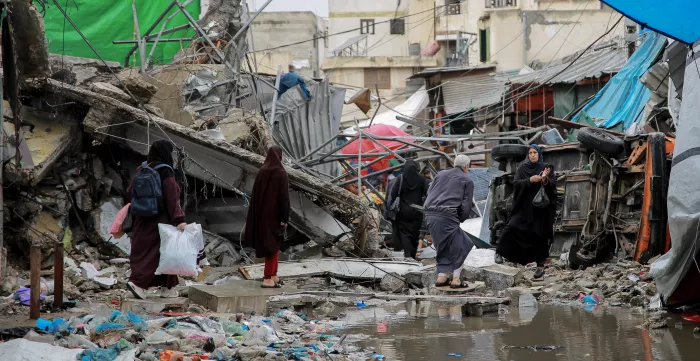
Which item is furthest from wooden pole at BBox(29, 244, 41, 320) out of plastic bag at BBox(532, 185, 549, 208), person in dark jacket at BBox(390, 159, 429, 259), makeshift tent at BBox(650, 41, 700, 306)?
person in dark jacket at BBox(390, 159, 429, 259)

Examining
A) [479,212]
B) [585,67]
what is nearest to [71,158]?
[479,212]

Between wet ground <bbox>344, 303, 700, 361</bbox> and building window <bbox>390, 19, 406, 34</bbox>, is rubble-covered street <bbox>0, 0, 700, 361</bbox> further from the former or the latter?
building window <bbox>390, 19, 406, 34</bbox>

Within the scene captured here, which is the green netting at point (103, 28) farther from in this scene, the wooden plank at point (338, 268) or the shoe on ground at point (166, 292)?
the shoe on ground at point (166, 292)

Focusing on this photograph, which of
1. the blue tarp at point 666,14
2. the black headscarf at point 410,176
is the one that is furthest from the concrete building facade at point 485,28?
the blue tarp at point 666,14

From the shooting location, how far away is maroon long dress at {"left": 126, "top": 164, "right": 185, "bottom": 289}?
31.2 feet

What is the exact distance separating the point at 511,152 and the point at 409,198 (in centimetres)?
175

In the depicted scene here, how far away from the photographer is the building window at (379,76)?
54344mm

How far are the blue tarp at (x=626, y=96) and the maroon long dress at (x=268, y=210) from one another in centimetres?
944

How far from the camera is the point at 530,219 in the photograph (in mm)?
13219

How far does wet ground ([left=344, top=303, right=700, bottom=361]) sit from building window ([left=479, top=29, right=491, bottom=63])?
118 feet

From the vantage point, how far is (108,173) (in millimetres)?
13641

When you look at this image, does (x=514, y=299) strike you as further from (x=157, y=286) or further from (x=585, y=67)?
(x=585, y=67)

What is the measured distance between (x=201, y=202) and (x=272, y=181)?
3.56 m

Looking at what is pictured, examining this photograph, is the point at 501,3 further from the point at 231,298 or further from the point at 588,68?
the point at 231,298
